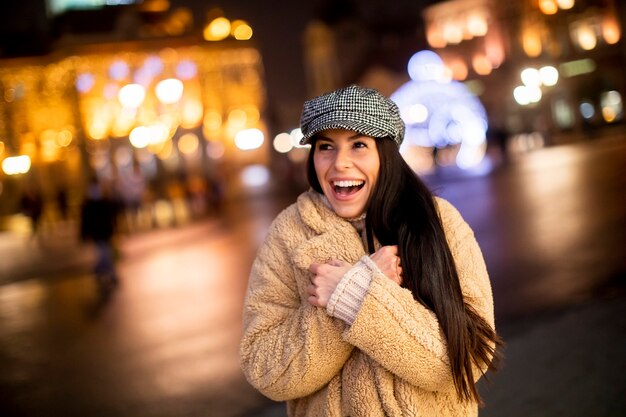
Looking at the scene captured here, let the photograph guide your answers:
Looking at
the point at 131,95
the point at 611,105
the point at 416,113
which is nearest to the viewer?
the point at 416,113

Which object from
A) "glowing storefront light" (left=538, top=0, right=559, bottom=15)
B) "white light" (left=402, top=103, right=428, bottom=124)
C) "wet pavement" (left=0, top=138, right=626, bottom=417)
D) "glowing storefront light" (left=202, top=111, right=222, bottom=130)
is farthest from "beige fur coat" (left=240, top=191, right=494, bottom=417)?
"glowing storefront light" (left=202, top=111, right=222, bottom=130)

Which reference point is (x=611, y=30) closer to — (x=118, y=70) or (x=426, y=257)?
(x=118, y=70)

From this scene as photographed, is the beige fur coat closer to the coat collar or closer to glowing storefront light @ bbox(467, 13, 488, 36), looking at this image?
the coat collar

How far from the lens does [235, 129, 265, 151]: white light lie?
5572 centimetres

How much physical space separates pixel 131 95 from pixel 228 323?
44610 millimetres

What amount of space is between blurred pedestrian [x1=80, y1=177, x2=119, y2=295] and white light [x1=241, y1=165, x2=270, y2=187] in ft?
94.3

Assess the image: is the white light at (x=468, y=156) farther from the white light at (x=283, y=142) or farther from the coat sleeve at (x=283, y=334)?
the white light at (x=283, y=142)

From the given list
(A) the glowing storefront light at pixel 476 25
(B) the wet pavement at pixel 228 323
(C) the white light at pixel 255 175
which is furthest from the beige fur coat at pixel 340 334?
(A) the glowing storefront light at pixel 476 25

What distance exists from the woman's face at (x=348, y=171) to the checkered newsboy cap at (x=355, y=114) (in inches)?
2.5

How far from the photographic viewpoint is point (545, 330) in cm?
642

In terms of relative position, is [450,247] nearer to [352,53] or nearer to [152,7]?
[152,7]

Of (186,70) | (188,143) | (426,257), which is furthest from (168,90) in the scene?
(426,257)

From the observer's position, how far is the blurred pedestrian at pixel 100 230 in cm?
1436

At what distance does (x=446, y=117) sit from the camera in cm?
3356
